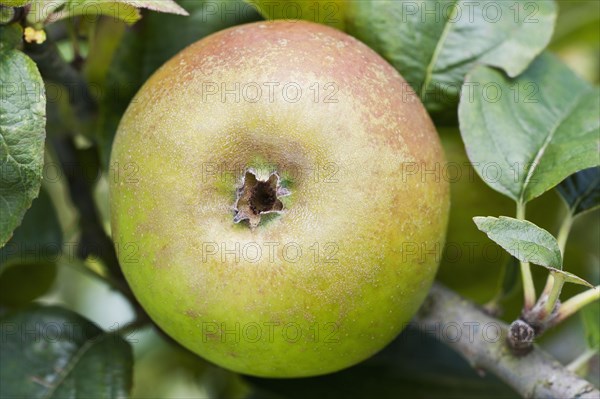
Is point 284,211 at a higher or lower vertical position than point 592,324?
higher

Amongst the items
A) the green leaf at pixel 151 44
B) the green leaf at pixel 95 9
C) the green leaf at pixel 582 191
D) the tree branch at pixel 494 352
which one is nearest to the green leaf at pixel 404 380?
the tree branch at pixel 494 352

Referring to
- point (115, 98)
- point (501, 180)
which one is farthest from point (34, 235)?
point (501, 180)

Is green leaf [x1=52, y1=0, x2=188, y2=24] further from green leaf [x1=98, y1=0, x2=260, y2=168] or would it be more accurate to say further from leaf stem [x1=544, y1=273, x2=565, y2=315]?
leaf stem [x1=544, y1=273, x2=565, y2=315]

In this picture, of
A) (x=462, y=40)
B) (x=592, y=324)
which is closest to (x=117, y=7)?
(x=462, y=40)

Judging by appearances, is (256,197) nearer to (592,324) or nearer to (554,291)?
(554,291)

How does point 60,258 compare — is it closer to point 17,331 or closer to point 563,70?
point 17,331

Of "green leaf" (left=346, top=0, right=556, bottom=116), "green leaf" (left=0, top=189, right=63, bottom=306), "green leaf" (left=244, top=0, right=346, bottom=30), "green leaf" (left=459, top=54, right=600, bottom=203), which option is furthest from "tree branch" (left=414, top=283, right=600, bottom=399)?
"green leaf" (left=0, top=189, right=63, bottom=306)

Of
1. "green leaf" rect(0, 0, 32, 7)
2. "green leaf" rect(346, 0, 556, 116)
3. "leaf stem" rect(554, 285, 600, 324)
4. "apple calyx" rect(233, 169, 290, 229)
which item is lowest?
"leaf stem" rect(554, 285, 600, 324)
